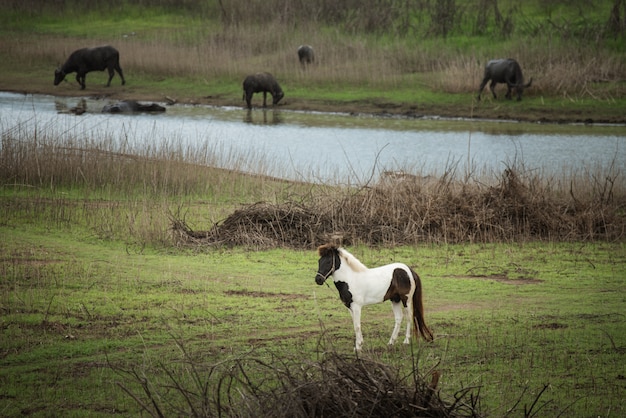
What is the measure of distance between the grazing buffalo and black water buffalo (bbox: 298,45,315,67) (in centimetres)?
686

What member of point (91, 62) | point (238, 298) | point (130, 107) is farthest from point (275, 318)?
point (91, 62)

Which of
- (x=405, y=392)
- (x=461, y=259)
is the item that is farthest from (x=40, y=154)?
(x=405, y=392)

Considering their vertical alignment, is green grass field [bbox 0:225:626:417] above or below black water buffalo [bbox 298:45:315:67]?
below

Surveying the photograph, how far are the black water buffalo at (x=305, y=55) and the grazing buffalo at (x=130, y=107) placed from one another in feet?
22.5

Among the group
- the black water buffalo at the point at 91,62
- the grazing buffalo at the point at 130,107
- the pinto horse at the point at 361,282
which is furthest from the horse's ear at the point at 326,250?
the black water buffalo at the point at 91,62

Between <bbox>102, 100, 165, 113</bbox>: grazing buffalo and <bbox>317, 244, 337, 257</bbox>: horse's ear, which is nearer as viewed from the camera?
<bbox>317, 244, 337, 257</bbox>: horse's ear

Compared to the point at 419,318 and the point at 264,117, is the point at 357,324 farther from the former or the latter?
the point at 264,117

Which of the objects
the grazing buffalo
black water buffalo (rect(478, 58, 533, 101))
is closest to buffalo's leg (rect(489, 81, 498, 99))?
black water buffalo (rect(478, 58, 533, 101))

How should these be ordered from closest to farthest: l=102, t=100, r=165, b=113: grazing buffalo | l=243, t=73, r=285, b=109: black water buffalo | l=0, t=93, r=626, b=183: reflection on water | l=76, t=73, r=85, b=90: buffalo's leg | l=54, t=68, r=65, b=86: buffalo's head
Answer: l=0, t=93, r=626, b=183: reflection on water < l=102, t=100, r=165, b=113: grazing buffalo < l=243, t=73, r=285, b=109: black water buffalo < l=54, t=68, r=65, b=86: buffalo's head < l=76, t=73, r=85, b=90: buffalo's leg

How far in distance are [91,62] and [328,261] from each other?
98.1 feet

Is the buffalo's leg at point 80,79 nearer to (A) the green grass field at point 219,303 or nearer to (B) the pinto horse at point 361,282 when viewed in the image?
(A) the green grass field at point 219,303

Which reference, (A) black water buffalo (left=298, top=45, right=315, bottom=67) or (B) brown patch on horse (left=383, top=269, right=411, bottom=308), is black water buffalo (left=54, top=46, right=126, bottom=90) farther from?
(B) brown patch on horse (left=383, top=269, right=411, bottom=308)

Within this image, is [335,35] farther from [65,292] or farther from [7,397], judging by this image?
[7,397]

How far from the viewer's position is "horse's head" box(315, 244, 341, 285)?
7.58 m
